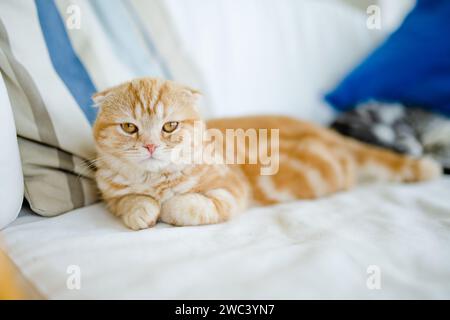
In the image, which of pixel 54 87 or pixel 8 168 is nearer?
pixel 8 168

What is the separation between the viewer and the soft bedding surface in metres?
→ 0.67

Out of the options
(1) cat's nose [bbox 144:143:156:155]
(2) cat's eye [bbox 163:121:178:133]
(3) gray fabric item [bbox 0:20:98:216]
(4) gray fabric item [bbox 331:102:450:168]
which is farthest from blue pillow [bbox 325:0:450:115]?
(3) gray fabric item [bbox 0:20:98:216]

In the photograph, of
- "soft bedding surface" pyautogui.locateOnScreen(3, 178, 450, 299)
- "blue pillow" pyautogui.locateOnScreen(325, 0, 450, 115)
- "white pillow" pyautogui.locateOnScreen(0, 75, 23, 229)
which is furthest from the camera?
"blue pillow" pyautogui.locateOnScreen(325, 0, 450, 115)

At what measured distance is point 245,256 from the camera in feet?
2.54

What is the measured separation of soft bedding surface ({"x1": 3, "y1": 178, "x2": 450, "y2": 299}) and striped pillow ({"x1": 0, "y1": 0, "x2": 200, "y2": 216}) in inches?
3.6

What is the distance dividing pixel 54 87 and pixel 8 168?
32 cm

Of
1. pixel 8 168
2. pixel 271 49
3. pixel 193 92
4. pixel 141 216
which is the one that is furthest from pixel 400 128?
pixel 8 168

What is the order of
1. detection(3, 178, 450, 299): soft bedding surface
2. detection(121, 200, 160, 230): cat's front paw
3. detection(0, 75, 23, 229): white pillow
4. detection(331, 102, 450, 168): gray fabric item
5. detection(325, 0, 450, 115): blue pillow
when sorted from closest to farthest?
1. detection(3, 178, 450, 299): soft bedding surface
2. detection(0, 75, 23, 229): white pillow
3. detection(121, 200, 160, 230): cat's front paw
4. detection(331, 102, 450, 168): gray fabric item
5. detection(325, 0, 450, 115): blue pillow

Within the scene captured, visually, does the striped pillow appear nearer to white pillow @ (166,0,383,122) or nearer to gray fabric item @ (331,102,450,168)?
white pillow @ (166,0,383,122)

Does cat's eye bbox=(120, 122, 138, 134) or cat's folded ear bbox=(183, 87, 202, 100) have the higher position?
cat's folded ear bbox=(183, 87, 202, 100)

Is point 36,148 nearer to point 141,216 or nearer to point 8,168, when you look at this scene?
point 8,168

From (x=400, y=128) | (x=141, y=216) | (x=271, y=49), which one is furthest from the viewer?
(x=271, y=49)

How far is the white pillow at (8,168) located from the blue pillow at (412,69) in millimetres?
1736

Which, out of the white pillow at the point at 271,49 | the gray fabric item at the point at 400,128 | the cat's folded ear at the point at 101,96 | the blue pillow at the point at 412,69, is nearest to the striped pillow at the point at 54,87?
the cat's folded ear at the point at 101,96
